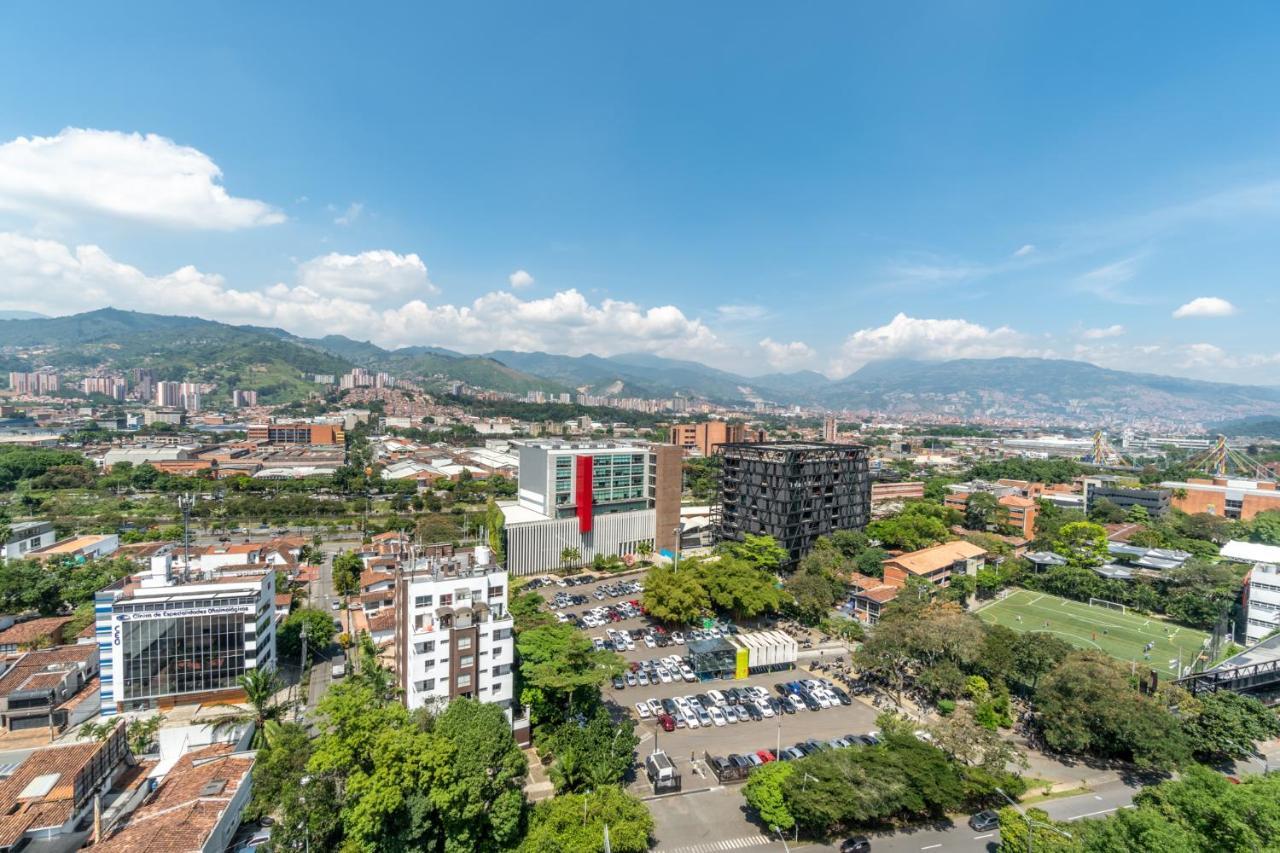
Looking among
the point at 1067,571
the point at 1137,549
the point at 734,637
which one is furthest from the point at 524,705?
the point at 1137,549

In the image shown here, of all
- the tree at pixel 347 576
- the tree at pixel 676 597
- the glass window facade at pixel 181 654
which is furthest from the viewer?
the tree at pixel 347 576

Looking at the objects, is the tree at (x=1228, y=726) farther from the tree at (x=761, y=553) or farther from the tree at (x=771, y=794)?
the tree at (x=761, y=553)

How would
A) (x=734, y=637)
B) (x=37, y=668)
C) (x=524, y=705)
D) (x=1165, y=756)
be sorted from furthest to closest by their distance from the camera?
1. (x=734, y=637)
2. (x=37, y=668)
3. (x=524, y=705)
4. (x=1165, y=756)

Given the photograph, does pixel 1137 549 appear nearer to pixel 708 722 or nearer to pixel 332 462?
pixel 708 722

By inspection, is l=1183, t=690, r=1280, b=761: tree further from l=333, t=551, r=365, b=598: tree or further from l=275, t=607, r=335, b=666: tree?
l=333, t=551, r=365, b=598: tree

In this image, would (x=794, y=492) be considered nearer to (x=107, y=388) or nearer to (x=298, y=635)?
(x=298, y=635)

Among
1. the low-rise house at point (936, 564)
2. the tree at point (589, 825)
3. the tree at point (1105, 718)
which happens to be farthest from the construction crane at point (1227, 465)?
the tree at point (589, 825)
